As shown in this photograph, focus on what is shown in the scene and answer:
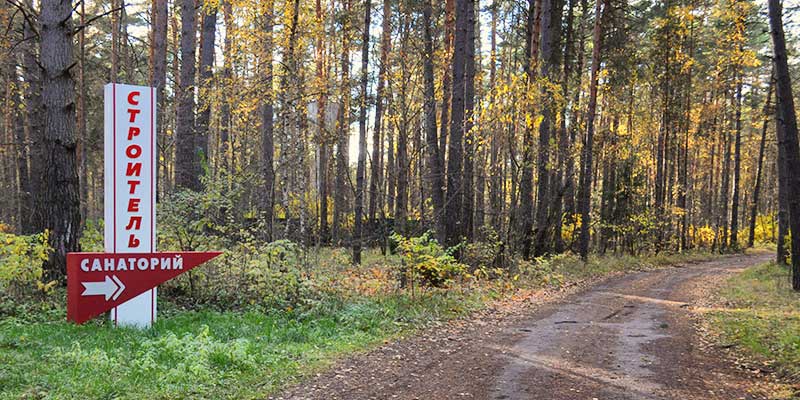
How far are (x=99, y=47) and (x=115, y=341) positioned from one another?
2106cm

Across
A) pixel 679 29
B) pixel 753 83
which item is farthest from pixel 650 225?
pixel 753 83

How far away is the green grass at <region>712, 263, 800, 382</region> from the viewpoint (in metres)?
6.96

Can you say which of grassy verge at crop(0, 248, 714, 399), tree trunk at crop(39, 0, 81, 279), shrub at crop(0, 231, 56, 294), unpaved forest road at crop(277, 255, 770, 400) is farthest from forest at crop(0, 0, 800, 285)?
unpaved forest road at crop(277, 255, 770, 400)

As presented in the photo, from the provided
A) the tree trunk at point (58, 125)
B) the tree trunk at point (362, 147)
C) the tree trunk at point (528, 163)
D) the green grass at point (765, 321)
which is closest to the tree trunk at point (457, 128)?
the tree trunk at point (528, 163)

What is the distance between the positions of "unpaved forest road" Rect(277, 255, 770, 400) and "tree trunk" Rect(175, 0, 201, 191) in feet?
23.0

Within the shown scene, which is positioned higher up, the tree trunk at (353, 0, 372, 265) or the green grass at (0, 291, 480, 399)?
the tree trunk at (353, 0, 372, 265)

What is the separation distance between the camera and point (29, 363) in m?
5.48

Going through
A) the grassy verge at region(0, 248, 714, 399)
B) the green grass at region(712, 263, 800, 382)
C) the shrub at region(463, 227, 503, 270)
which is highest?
the shrub at region(463, 227, 503, 270)

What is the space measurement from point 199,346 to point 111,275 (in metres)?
2.13

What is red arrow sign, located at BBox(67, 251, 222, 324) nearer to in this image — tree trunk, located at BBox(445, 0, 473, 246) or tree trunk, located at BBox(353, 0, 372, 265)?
tree trunk, located at BBox(445, 0, 473, 246)

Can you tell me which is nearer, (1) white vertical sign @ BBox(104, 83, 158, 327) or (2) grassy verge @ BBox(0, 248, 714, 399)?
(2) grassy verge @ BBox(0, 248, 714, 399)

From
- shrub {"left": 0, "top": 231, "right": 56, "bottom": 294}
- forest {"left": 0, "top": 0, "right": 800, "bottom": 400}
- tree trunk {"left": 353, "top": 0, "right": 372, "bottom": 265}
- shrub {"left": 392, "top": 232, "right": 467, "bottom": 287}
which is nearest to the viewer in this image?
forest {"left": 0, "top": 0, "right": 800, "bottom": 400}

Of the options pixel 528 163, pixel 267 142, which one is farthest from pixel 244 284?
pixel 528 163

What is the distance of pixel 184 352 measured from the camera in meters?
6.11
